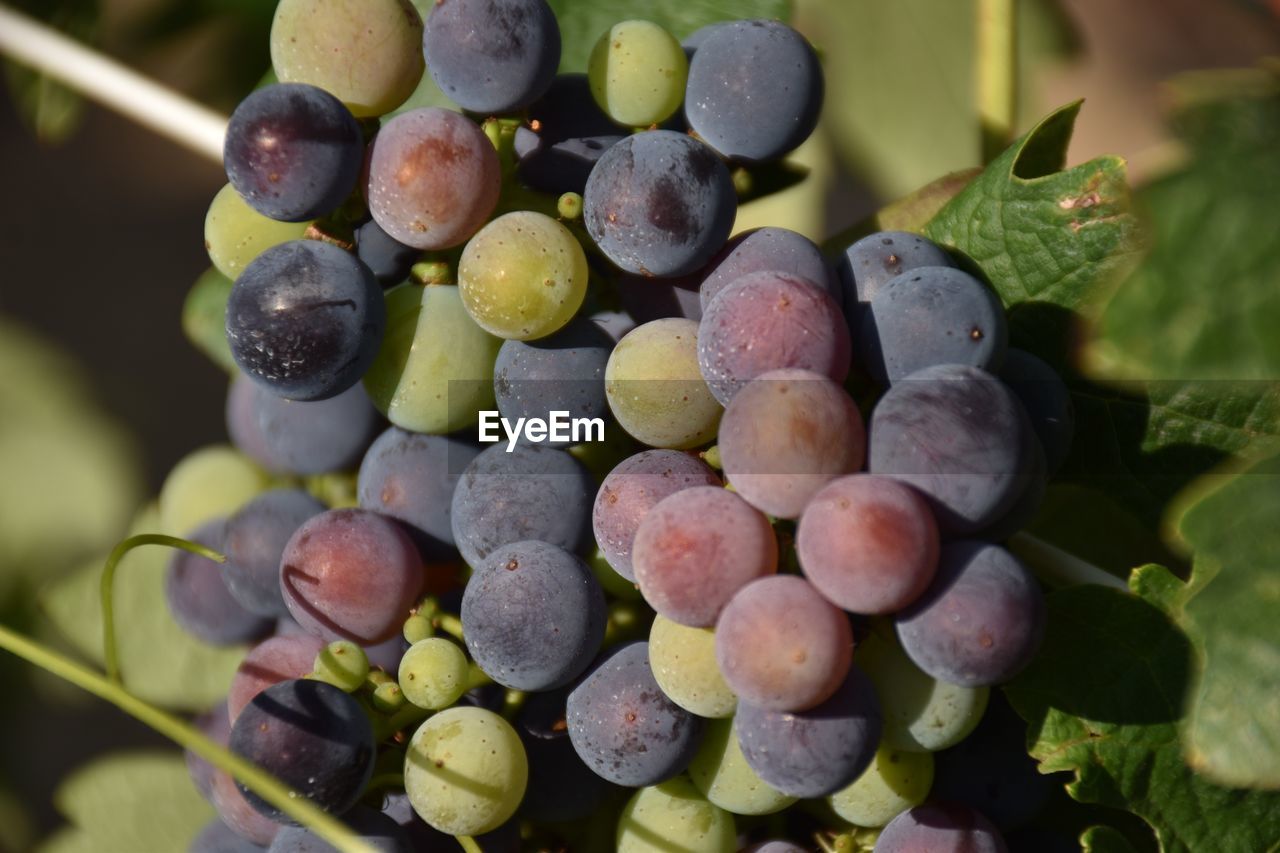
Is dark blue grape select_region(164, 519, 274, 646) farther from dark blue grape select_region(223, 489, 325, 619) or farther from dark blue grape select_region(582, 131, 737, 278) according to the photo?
dark blue grape select_region(582, 131, 737, 278)

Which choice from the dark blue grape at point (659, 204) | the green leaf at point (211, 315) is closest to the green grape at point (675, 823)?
the dark blue grape at point (659, 204)

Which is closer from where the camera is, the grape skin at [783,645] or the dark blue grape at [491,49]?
the grape skin at [783,645]

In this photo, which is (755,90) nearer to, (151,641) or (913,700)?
(913,700)

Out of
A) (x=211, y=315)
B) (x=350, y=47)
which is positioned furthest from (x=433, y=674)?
(x=211, y=315)

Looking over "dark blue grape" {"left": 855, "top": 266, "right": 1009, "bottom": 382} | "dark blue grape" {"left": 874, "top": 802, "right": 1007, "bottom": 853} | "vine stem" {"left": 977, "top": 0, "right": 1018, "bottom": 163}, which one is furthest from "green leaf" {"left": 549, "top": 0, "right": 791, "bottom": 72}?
"dark blue grape" {"left": 874, "top": 802, "right": 1007, "bottom": 853}

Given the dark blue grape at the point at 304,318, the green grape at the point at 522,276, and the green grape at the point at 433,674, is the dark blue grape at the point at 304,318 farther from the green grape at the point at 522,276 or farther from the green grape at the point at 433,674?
the green grape at the point at 433,674
